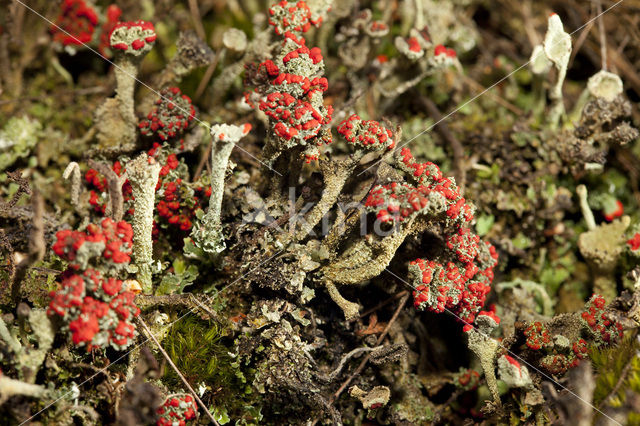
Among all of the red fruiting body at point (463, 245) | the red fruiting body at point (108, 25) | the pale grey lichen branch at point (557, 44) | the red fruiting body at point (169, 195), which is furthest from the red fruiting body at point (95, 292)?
the pale grey lichen branch at point (557, 44)

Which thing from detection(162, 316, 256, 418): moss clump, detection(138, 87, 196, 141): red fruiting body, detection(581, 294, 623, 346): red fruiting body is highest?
detection(138, 87, 196, 141): red fruiting body

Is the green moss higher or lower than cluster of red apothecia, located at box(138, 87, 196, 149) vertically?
lower

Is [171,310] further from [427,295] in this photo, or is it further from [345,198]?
[427,295]

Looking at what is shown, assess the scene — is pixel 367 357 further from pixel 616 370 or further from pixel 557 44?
pixel 557 44

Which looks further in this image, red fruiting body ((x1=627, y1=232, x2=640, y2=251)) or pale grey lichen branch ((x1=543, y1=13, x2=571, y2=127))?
pale grey lichen branch ((x1=543, y1=13, x2=571, y2=127))

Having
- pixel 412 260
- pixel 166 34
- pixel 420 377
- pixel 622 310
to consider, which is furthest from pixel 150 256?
pixel 622 310

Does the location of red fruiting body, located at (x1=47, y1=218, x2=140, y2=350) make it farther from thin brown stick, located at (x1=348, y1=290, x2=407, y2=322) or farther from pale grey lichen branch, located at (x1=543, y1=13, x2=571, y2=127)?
pale grey lichen branch, located at (x1=543, y1=13, x2=571, y2=127)

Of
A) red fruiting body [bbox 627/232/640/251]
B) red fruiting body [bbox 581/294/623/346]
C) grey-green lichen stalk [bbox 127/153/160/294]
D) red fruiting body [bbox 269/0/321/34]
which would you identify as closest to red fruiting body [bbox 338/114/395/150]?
red fruiting body [bbox 269/0/321/34]
